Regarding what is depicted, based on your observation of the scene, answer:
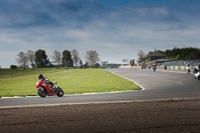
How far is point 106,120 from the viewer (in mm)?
4680

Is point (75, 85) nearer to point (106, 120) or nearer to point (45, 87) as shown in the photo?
point (45, 87)

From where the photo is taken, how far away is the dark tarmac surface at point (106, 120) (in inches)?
160

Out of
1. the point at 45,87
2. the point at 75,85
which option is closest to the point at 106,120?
the point at 45,87

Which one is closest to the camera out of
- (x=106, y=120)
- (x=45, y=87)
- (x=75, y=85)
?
(x=106, y=120)

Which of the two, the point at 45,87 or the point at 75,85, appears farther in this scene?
the point at 75,85

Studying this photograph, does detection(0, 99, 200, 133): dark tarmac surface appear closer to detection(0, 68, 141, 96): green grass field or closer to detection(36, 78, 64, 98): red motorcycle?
detection(36, 78, 64, 98): red motorcycle

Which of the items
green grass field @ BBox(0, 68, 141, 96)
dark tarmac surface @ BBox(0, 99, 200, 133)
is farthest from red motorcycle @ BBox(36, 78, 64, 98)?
dark tarmac surface @ BBox(0, 99, 200, 133)

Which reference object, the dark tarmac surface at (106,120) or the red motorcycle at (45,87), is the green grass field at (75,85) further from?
the dark tarmac surface at (106,120)

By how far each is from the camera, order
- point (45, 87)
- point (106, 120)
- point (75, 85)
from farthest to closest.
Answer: point (75, 85)
point (45, 87)
point (106, 120)

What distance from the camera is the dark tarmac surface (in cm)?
406

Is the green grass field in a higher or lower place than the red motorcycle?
lower

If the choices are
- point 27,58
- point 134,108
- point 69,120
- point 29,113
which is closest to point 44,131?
point 69,120

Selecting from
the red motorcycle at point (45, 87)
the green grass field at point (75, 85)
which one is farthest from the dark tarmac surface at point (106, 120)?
the green grass field at point (75, 85)

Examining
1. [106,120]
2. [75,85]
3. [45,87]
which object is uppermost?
[45,87]
